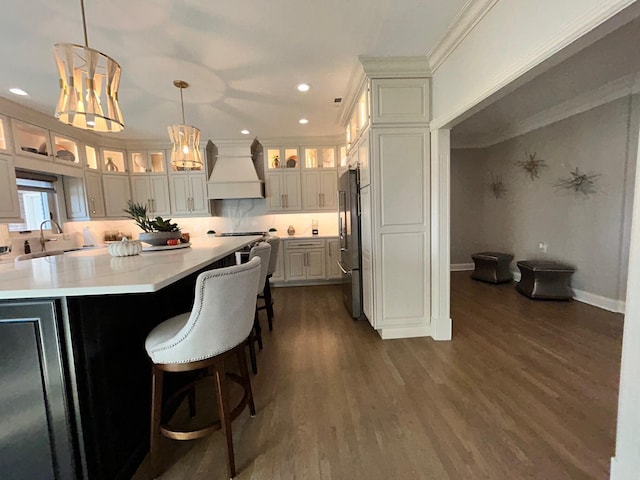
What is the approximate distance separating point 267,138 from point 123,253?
141 inches

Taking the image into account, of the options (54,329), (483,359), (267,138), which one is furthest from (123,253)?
(267,138)

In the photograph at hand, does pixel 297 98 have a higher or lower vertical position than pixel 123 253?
higher

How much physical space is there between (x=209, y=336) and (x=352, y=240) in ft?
7.14

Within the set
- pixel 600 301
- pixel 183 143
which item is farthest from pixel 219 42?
pixel 600 301

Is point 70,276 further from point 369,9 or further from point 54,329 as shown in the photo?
point 369,9

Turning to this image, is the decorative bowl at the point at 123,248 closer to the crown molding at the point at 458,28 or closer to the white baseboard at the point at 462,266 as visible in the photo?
the crown molding at the point at 458,28

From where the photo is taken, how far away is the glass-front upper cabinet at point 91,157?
4.37 m

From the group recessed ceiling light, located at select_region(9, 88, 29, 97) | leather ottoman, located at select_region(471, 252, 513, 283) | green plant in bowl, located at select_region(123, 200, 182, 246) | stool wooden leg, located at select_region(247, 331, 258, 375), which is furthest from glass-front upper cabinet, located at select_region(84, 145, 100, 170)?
leather ottoman, located at select_region(471, 252, 513, 283)

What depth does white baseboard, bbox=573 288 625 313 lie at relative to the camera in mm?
3172

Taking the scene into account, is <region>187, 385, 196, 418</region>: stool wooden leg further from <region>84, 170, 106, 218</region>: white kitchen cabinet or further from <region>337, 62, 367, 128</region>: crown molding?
<region>84, 170, 106, 218</region>: white kitchen cabinet

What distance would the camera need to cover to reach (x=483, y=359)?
91.4 inches

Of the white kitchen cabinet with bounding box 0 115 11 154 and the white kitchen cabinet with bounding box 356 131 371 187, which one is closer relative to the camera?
the white kitchen cabinet with bounding box 356 131 371 187

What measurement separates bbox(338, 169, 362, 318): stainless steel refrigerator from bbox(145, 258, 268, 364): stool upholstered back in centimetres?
194

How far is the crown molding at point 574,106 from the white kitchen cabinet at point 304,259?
370 cm
